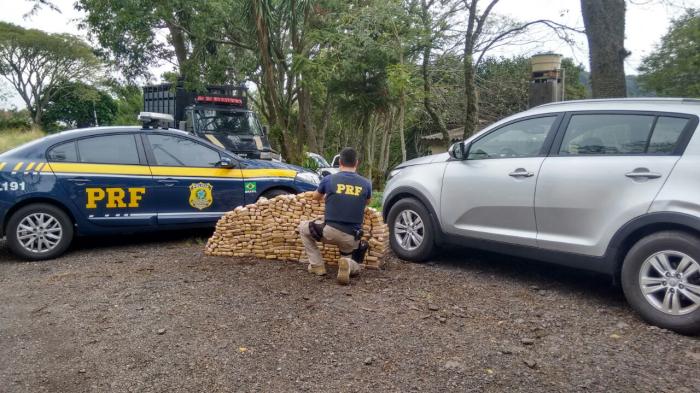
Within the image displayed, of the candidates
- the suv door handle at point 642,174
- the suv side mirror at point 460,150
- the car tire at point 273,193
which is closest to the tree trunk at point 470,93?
the car tire at point 273,193

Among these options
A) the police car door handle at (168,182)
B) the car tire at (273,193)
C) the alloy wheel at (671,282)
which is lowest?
the alloy wheel at (671,282)

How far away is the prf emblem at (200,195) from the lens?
7.22 m

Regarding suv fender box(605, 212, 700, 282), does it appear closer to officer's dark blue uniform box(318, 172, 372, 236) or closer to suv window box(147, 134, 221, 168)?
officer's dark blue uniform box(318, 172, 372, 236)

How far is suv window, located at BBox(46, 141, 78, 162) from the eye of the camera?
6.60 meters

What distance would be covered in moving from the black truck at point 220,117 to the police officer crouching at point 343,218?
7.55 m

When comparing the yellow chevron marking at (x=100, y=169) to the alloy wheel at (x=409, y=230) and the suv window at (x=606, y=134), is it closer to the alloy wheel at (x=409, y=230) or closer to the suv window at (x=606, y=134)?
the alloy wheel at (x=409, y=230)

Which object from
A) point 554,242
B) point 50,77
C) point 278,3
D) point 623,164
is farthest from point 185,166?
point 50,77

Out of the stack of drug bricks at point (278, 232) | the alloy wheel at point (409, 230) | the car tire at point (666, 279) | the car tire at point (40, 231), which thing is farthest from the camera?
the car tire at point (40, 231)

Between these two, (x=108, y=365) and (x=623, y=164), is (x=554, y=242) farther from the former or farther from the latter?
(x=108, y=365)

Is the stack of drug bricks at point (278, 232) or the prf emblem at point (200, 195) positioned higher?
the prf emblem at point (200, 195)

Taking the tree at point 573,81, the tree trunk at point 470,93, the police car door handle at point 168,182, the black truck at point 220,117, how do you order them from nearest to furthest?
the police car door handle at point 168,182
the tree trunk at point 470,93
the black truck at point 220,117
the tree at point 573,81

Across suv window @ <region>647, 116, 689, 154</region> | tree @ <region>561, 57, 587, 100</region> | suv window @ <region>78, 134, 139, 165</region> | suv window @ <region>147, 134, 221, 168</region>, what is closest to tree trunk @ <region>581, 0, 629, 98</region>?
suv window @ <region>647, 116, 689, 154</region>

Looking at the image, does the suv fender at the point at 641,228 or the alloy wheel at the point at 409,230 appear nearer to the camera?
the suv fender at the point at 641,228

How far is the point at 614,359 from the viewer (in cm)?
370
